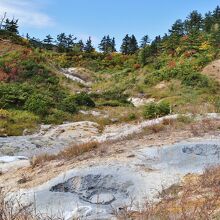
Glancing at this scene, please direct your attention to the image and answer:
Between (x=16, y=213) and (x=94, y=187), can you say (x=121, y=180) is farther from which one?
(x=16, y=213)

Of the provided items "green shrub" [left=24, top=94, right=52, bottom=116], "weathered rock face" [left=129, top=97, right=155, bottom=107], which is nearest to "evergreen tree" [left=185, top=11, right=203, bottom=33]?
"weathered rock face" [left=129, top=97, right=155, bottom=107]

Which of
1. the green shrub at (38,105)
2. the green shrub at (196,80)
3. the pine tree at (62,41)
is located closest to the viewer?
the green shrub at (38,105)

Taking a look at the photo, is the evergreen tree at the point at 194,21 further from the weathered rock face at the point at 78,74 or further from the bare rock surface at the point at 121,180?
the bare rock surface at the point at 121,180

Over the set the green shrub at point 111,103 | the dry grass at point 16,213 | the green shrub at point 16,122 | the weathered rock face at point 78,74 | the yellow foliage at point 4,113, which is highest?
the weathered rock face at point 78,74

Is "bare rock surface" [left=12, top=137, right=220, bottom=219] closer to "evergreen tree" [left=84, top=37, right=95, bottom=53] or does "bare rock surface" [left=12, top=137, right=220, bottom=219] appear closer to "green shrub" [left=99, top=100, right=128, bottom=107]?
"green shrub" [left=99, top=100, right=128, bottom=107]

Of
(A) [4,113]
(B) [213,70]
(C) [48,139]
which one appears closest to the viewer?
(C) [48,139]

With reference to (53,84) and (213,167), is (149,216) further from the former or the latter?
(53,84)

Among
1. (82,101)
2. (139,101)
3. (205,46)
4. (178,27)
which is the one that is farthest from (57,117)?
(178,27)

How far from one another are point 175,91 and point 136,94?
172 inches

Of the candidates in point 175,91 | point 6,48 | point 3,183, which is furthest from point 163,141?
point 6,48

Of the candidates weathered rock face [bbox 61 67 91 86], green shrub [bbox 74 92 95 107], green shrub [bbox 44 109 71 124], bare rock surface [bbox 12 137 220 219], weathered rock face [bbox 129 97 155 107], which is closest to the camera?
bare rock surface [bbox 12 137 220 219]

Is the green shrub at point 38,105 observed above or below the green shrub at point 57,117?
above

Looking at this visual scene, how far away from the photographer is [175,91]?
116 feet

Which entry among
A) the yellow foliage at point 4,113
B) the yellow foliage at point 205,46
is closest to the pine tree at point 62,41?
the yellow foliage at point 205,46
